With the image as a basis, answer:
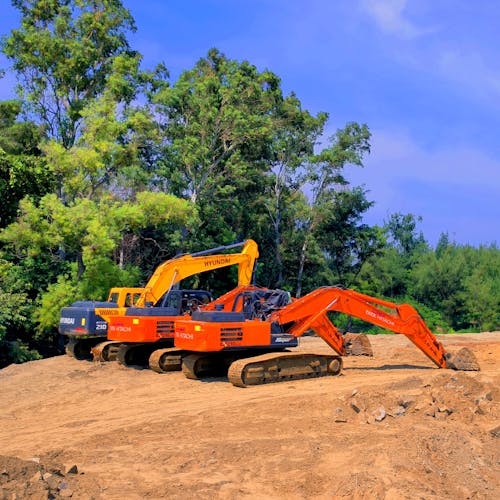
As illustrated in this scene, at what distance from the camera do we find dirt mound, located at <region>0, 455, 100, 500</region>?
5699 mm

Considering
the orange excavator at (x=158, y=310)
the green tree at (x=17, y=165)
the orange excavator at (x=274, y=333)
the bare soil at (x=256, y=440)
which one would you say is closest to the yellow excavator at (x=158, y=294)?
the orange excavator at (x=158, y=310)

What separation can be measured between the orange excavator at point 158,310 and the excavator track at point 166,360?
6 centimetres

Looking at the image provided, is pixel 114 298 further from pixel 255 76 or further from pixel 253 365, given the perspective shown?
pixel 255 76

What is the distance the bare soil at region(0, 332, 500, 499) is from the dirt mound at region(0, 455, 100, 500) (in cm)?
2

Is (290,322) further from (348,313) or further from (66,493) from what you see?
(66,493)

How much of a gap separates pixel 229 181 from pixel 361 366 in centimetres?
1785

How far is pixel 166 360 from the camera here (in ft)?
50.6

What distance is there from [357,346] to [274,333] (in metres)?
5.55

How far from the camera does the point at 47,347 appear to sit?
2648 centimetres

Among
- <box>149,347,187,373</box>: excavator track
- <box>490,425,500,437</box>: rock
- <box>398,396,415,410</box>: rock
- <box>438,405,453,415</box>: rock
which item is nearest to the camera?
<box>490,425,500,437</box>: rock

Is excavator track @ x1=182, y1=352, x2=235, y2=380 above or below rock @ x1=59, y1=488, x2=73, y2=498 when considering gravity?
above

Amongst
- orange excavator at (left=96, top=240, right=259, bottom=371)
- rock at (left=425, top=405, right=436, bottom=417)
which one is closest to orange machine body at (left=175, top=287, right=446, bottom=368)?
orange excavator at (left=96, top=240, right=259, bottom=371)

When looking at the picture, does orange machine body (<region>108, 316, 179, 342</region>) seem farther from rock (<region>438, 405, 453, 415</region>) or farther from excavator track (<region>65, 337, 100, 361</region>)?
rock (<region>438, 405, 453, 415</region>)

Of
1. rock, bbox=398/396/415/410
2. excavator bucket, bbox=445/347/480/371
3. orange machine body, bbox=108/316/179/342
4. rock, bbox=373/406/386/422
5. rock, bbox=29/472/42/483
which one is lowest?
rock, bbox=29/472/42/483
